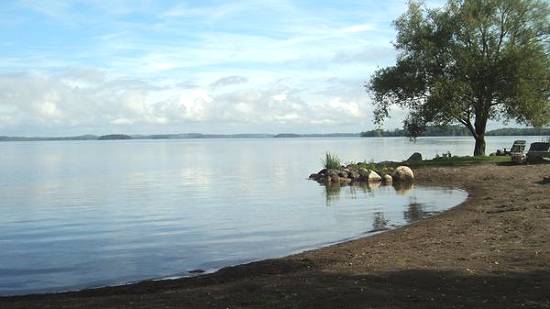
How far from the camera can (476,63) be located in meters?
43.8

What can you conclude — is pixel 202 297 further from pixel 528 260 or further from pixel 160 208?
pixel 160 208

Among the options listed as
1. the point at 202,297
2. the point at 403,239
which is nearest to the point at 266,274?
the point at 202,297

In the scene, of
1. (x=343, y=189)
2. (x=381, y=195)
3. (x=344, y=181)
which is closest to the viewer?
(x=381, y=195)

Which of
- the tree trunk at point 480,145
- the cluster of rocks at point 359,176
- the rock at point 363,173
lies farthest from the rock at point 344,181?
the tree trunk at point 480,145

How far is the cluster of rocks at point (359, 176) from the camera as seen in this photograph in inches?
1564

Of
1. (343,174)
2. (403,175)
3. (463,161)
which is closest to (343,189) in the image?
(403,175)

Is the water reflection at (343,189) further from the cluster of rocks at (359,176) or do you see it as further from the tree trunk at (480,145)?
the tree trunk at (480,145)

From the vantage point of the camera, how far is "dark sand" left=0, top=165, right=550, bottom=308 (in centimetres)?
883

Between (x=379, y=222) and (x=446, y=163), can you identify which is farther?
(x=446, y=163)

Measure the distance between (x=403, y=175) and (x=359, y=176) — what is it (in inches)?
134

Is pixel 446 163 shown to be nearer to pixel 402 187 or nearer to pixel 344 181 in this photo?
pixel 344 181

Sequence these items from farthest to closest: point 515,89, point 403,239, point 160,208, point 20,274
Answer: point 515,89
point 160,208
point 403,239
point 20,274

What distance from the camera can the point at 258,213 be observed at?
87.0 ft

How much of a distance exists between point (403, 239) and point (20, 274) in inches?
400
